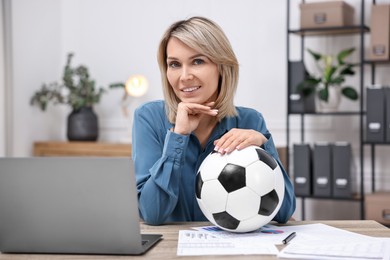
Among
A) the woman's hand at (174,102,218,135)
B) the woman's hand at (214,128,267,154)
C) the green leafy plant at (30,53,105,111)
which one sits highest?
the green leafy plant at (30,53,105,111)

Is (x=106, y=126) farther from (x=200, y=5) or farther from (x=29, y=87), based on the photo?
(x=200, y=5)

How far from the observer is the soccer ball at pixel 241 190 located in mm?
1437

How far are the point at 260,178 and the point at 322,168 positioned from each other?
2.45 meters

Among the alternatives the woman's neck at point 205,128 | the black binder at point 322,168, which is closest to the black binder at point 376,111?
the black binder at point 322,168

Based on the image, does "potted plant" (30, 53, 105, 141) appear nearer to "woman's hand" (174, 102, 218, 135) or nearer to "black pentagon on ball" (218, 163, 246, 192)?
"woman's hand" (174, 102, 218, 135)

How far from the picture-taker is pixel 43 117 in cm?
477

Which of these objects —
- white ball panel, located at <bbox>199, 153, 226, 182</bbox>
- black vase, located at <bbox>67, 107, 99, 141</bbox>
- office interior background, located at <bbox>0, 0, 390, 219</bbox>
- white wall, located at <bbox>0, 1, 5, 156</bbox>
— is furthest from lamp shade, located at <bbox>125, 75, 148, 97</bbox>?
white ball panel, located at <bbox>199, 153, 226, 182</bbox>

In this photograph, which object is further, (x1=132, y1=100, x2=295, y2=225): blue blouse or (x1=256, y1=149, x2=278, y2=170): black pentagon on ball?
(x1=132, y1=100, x2=295, y2=225): blue blouse

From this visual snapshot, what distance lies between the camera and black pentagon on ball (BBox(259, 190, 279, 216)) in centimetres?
145

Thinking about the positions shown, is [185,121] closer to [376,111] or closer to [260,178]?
[260,178]

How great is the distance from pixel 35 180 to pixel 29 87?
11.3 feet

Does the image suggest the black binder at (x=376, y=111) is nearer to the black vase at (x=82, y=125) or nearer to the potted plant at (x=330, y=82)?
the potted plant at (x=330, y=82)

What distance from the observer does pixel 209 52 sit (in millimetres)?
1837

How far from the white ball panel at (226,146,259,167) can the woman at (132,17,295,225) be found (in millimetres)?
172
